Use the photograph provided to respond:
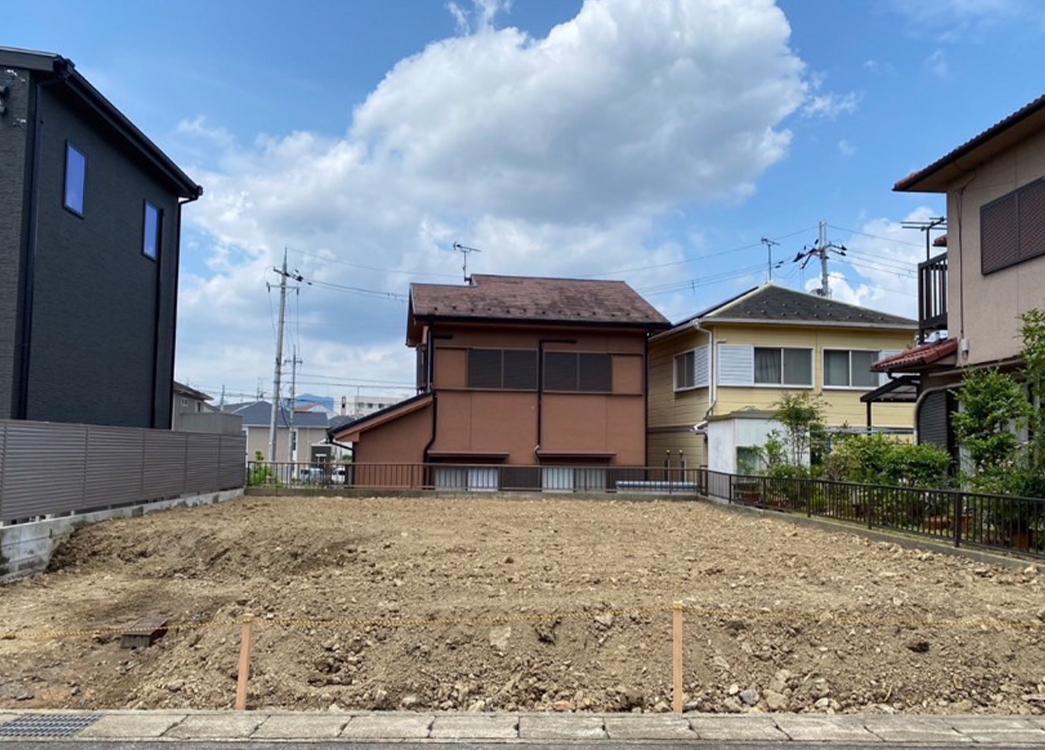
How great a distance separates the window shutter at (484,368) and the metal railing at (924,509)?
25.6 feet

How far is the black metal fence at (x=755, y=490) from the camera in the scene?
27.0ft

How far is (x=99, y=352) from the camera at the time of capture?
13.6 meters

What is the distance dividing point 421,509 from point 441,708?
10.2 meters

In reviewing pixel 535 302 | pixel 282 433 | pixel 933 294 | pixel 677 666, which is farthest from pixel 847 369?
pixel 282 433

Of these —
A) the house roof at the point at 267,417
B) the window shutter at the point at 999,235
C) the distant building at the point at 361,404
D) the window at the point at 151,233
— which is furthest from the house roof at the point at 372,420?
the distant building at the point at 361,404

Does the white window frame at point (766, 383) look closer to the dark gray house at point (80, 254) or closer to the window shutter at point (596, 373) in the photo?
the window shutter at point (596, 373)

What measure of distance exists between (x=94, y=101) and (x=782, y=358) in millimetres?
16717

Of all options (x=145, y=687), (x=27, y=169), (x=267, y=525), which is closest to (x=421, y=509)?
(x=267, y=525)

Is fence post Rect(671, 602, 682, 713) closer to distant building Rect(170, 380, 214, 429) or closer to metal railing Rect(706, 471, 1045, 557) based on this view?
metal railing Rect(706, 471, 1045, 557)

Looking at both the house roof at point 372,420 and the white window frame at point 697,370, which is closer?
the house roof at point 372,420

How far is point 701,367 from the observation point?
2059 centimetres

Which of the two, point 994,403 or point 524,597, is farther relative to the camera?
point 994,403

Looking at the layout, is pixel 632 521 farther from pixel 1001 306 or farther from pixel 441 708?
pixel 441 708

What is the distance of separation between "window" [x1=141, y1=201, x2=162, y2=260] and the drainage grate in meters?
12.7
